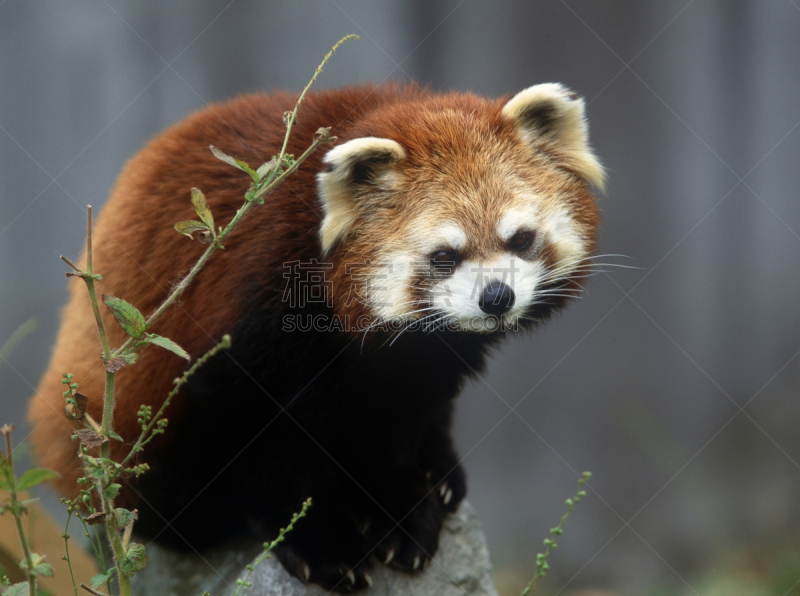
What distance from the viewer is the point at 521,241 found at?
2.15 meters

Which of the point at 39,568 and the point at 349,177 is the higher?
the point at 349,177

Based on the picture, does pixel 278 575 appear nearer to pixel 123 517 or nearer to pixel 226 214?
pixel 123 517

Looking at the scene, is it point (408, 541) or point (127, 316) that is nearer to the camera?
point (127, 316)

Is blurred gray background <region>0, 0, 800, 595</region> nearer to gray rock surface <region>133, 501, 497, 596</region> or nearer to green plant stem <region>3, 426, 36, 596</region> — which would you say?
gray rock surface <region>133, 501, 497, 596</region>

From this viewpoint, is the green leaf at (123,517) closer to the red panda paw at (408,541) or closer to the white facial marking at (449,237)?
the white facial marking at (449,237)

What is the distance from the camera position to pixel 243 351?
7.31 feet

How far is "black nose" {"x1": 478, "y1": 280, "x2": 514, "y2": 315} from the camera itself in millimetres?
1992

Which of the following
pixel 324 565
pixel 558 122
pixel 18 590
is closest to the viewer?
pixel 18 590

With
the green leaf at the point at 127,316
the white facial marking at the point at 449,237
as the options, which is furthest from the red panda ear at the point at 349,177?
the green leaf at the point at 127,316

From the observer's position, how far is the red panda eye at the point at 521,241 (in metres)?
2.13

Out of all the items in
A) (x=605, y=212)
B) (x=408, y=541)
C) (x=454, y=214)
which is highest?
(x=454, y=214)

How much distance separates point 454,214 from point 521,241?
229mm

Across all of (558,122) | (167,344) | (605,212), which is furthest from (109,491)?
(605,212)

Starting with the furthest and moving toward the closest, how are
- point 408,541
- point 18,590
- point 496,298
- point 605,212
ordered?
point 605,212, point 408,541, point 496,298, point 18,590
